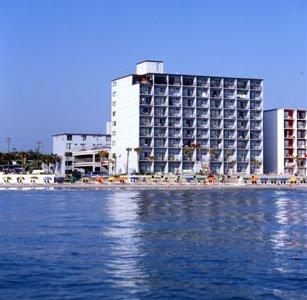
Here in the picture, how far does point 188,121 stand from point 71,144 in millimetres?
45149

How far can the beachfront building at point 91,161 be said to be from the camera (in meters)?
149

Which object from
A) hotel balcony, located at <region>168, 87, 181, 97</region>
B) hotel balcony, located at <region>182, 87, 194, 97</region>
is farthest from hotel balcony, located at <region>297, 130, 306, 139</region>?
hotel balcony, located at <region>168, 87, 181, 97</region>

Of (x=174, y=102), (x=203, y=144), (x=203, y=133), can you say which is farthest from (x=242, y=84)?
(x=174, y=102)

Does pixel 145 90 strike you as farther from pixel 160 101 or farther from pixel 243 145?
pixel 243 145

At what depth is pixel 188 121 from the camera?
442 ft

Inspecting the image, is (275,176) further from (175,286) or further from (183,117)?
(175,286)

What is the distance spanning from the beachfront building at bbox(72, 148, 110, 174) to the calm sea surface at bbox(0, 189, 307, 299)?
106 metres

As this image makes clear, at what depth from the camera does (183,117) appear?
13388 centimetres

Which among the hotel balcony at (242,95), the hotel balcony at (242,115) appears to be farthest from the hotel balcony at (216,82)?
the hotel balcony at (242,115)

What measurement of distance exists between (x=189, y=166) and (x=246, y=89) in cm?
2031

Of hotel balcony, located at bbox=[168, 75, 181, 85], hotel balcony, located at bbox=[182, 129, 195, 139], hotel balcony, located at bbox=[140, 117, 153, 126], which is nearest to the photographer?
hotel balcony, located at bbox=[140, 117, 153, 126]

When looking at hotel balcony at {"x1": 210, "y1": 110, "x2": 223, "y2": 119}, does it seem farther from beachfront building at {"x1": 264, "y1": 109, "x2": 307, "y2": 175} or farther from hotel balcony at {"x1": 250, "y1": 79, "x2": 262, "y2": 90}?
beachfront building at {"x1": 264, "y1": 109, "x2": 307, "y2": 175}

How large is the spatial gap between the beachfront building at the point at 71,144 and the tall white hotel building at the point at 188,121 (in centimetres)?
2958

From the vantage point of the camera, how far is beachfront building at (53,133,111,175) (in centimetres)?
16662
